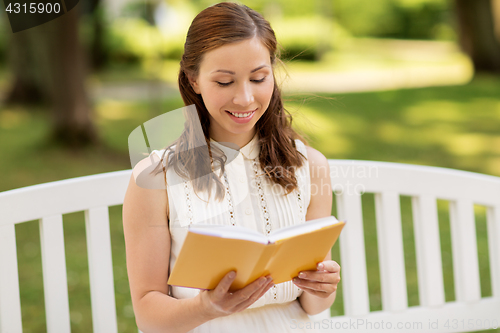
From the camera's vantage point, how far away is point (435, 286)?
2.47 metres

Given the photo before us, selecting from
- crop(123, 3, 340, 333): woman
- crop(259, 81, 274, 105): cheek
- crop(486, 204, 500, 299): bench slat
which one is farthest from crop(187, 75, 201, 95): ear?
crop(486, 204, 500, 299): bench slat

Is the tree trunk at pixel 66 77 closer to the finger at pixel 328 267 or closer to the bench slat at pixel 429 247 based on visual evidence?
the bench slat at pixel 429 247

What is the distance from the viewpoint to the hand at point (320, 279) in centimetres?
164

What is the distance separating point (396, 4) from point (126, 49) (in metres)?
14.9

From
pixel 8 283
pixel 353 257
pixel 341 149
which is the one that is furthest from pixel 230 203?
pixel 341 149

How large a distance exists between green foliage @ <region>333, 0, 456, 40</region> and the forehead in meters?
26.2

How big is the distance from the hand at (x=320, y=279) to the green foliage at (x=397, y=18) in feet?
86.5

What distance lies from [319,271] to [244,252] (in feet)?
1.25

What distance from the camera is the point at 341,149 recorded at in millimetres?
7500

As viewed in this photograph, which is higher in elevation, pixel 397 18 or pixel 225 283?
pixel 397 18

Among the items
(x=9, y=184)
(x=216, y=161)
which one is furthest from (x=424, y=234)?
(x=9, y=184)

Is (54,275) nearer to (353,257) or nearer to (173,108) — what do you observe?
(353,257)

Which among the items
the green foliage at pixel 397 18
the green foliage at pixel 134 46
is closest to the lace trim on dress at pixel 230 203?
the green foliage at pixel 134 46

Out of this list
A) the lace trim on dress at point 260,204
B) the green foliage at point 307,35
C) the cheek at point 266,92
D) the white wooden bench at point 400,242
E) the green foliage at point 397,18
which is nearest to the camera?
the cheek at point 266,92
